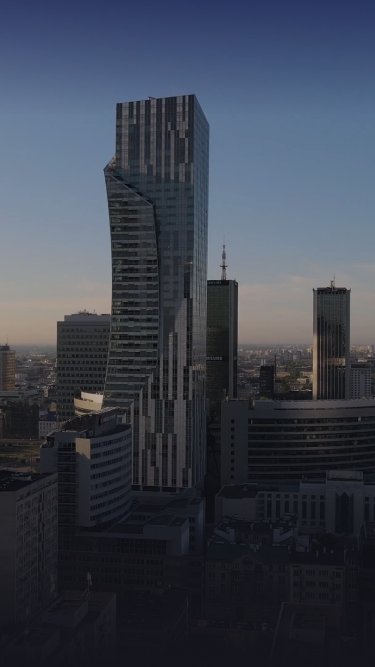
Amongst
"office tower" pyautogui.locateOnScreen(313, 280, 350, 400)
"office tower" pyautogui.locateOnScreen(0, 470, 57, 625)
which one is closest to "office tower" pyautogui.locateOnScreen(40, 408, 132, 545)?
"office tower" pyautogui.locateOnScreen(0, 470, 57, 625)

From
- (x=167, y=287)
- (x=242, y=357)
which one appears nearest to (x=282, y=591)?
(x=167, y=287)

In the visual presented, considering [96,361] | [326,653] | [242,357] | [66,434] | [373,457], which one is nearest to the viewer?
[326,653]

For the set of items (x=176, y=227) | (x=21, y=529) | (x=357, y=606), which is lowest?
(x=357, y=606)

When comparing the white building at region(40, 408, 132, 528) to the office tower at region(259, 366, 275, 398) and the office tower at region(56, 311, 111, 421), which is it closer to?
the office tower at region(56, 311, 111, 421)

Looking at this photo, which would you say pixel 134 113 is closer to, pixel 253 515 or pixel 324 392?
pixel 253 515

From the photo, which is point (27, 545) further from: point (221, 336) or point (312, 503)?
point (221, 336)

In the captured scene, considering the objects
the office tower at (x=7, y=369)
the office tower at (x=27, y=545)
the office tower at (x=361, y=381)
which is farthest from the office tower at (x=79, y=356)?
the office tower at (x=361, y=381)

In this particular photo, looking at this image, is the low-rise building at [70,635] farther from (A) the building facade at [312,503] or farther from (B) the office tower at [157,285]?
(B) the office tower at [157,285]
